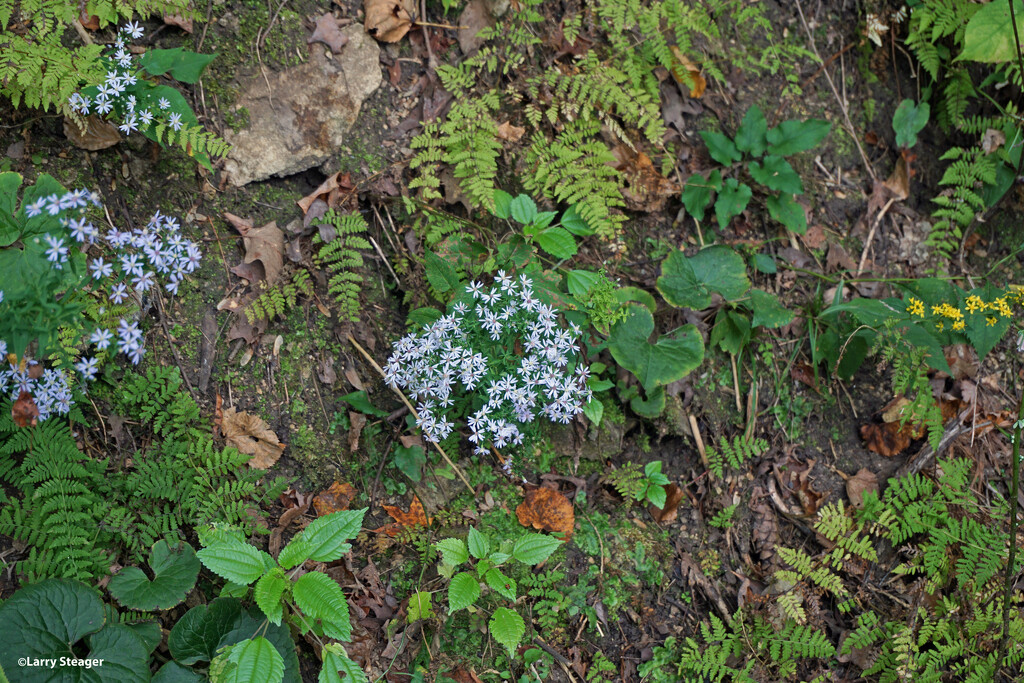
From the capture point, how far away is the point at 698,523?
145 inches

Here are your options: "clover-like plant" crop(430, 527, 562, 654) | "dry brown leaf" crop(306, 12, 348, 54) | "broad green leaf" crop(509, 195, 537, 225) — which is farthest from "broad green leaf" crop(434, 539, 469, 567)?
"dry brown leaf" crop(306, 12, 348, 54)

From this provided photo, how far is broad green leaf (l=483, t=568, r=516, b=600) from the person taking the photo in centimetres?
278

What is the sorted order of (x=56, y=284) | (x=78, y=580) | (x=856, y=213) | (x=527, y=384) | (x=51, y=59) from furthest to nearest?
(x=856, y=213) → (x=527, y=384) → (x=51, y=59) → (x=78, y=580) → (x=56, y=284)

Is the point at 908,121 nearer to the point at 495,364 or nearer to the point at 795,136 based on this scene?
the point at 795,136

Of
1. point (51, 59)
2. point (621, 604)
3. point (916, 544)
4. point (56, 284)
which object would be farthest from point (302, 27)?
point (916, 544)

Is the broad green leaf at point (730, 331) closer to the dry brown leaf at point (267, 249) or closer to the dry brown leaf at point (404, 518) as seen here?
the dry brown leaf at point (404, 518)

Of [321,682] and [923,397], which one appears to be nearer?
[321,682]

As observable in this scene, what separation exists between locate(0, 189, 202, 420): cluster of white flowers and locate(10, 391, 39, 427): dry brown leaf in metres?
0.04

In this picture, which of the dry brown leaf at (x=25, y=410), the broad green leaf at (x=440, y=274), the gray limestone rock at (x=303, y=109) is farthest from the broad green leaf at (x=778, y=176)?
the dry brown leaf at (x=25, y=410)

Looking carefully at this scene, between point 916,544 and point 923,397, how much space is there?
34.6 inches

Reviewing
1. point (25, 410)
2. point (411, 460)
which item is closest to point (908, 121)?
point (411, 460)

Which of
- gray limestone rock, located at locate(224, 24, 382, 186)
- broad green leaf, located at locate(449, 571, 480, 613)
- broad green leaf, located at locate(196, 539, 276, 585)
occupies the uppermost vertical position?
gray limestone rock, located at locate(224, 24, 382, 186)

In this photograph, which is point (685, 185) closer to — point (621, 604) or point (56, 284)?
point (621, 604)

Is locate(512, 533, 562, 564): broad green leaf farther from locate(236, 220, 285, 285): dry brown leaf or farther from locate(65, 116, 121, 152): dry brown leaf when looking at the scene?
locate(65, 116, 121, 152): dry brown leaf
